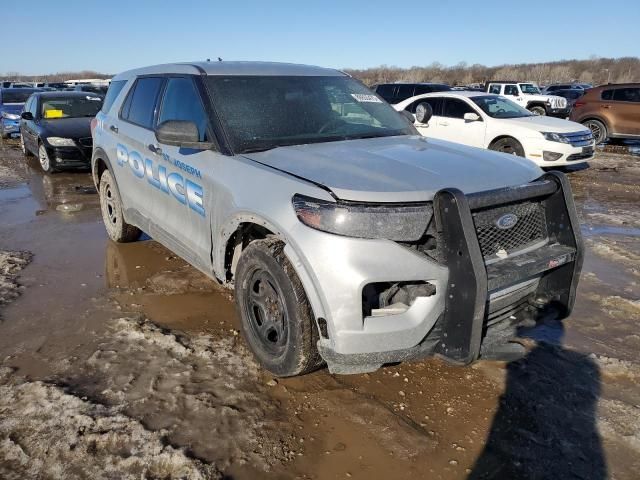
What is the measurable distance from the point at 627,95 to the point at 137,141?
14.9 m

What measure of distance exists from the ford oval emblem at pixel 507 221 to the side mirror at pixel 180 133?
6.37 ft

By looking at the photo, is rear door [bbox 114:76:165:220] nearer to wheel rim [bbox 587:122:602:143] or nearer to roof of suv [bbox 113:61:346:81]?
roof of suv [bbox 113:61:346:81]

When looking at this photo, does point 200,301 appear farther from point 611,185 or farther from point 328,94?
point 611,185

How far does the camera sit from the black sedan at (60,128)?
10180mm

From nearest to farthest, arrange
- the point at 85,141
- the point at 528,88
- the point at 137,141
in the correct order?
the point at 137,141 < the point at 85,141 < the point at 528,88

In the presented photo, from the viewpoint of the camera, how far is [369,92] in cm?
455

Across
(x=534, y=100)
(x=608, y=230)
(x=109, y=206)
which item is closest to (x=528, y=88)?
(x=534, y=100)

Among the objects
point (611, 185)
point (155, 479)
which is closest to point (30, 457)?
point (155, 479)

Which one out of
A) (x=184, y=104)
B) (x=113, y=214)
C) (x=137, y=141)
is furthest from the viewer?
(x=113, y=214)

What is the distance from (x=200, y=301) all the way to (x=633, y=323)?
3.44 m

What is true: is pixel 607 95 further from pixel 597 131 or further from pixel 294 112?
pixel 294 112

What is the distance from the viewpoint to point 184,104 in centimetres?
394

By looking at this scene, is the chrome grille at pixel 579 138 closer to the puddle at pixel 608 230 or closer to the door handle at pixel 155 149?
the puddle at pixel 608 230

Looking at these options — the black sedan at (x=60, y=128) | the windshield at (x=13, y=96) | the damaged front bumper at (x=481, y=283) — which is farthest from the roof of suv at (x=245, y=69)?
the windshield at (x=13, y=96)
